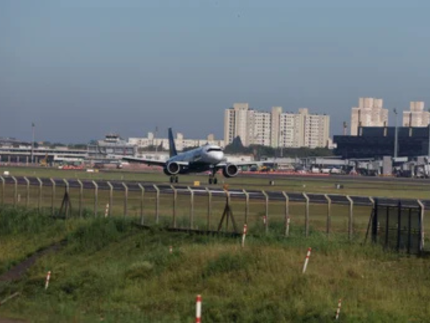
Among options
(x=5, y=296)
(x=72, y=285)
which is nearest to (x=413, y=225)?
(x=72, y=285)

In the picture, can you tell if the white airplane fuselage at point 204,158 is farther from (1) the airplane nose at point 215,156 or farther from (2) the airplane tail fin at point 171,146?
(2) the airplane tail fin at point 171,146

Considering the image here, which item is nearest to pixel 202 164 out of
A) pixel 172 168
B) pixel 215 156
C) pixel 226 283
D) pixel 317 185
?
pixel 215 156

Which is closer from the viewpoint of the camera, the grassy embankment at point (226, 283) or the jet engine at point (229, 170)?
the grassy embankment at point (226, 283)

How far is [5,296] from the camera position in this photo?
32719 millimetres

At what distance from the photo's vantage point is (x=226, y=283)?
Result: 30141mm

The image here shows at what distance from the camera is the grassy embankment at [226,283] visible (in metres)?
26.3

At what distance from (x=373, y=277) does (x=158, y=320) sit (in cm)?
696

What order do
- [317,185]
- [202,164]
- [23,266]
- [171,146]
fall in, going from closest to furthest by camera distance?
[23,266] → [202,164] → [317,185] → [171,146]

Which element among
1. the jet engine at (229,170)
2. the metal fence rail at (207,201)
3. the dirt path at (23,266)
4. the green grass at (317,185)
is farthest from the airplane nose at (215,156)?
the dirt path at (23,266)

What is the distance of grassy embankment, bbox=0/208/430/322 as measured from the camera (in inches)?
1035

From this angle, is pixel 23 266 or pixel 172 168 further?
pixel 172 168

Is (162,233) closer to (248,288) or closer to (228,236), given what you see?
(228,236)

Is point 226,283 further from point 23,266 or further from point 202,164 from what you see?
point 202,164

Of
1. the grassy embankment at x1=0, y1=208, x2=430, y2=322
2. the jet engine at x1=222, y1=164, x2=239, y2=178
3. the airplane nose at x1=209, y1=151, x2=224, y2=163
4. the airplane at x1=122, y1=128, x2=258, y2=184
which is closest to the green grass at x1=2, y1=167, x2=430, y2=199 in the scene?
the jet engine at x1=222, y1=164, x2=239, y2=178
